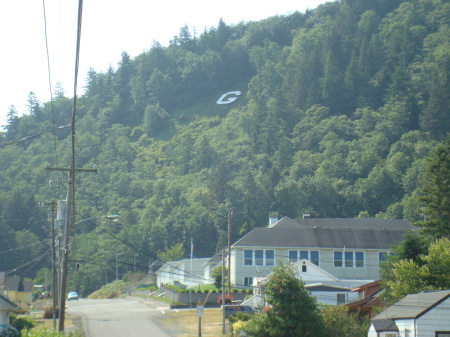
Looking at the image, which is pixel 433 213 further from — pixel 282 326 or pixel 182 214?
pixel 182 214

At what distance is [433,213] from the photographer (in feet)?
172

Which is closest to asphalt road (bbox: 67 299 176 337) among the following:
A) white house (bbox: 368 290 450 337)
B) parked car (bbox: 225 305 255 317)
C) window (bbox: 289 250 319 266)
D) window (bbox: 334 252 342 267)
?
parked car (bbox: 225 305 255 317)

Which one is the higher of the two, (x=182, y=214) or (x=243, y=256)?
(x=182, y=214)

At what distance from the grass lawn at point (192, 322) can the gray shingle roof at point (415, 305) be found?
14.9m

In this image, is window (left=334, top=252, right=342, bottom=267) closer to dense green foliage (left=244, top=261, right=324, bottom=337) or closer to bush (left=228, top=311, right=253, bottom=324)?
bush (left=228, top=311, right=253, bottom=324)

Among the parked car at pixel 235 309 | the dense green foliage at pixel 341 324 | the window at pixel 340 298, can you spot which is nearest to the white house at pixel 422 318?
the dense green foliage at pixel 341 324

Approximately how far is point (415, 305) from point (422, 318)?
4.45 ft

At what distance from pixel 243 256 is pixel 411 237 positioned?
3161 cm

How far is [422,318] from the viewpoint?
3269 cm

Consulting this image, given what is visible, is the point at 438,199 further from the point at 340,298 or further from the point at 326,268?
the point at 326,268

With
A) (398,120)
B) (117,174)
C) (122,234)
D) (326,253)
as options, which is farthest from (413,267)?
(117,174)

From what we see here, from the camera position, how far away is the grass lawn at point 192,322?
157 feet

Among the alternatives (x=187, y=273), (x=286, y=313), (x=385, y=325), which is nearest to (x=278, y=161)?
(x=187, y=273)

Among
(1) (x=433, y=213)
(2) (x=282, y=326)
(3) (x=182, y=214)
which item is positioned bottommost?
(2) (x=282, y=326)
